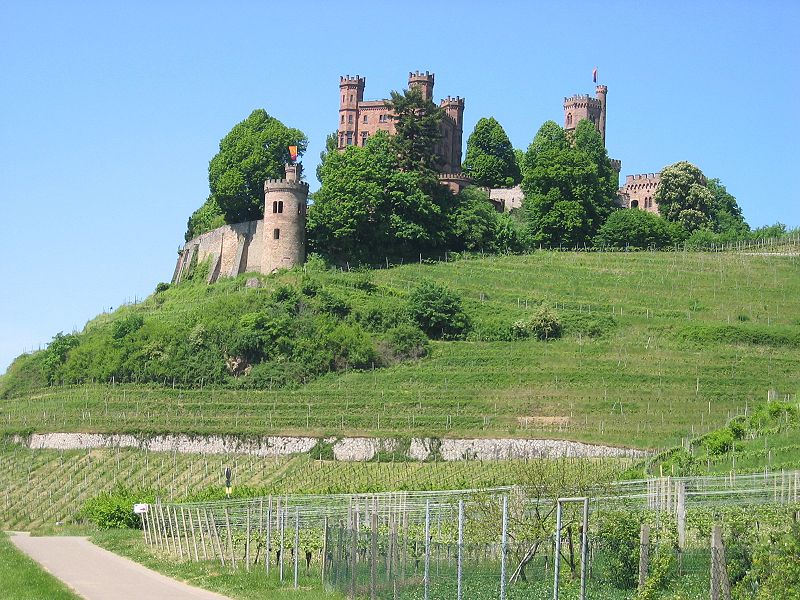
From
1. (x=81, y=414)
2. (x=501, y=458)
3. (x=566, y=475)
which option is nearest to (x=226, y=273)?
(x=81, y=414)

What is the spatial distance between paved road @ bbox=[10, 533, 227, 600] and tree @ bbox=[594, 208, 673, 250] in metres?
57.9

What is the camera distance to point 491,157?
107 meters

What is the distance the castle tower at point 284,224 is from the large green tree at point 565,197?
54.9 ft

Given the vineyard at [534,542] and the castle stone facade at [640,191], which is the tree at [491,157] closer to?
the castle stone facade at [640,191]

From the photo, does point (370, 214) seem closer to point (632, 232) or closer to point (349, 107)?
point (632, 232)

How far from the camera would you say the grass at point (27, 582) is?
2359 cm

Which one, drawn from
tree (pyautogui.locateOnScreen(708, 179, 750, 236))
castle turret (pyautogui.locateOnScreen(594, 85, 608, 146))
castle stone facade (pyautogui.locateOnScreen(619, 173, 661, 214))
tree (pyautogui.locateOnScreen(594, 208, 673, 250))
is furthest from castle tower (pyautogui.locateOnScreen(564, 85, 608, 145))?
tree (pyautogui.locateOnScreen(594, 208, 673, 250))

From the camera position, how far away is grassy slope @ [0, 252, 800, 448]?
187 ft

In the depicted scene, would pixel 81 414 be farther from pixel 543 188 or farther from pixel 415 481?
pixel 543 188

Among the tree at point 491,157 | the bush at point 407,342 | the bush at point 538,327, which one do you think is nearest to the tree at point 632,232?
the tree at point 491,157

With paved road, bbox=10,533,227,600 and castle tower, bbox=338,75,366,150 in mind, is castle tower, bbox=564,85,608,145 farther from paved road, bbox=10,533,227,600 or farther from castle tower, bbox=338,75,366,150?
paved road, bbox=10,533,227,600

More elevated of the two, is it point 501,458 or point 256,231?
point 256,231

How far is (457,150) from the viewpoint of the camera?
108875 millimetres

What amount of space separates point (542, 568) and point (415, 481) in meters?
19.3
